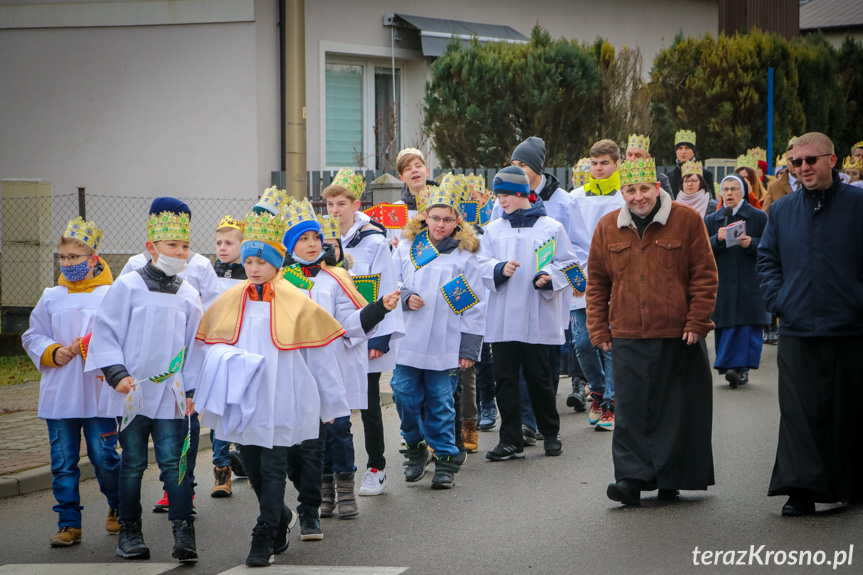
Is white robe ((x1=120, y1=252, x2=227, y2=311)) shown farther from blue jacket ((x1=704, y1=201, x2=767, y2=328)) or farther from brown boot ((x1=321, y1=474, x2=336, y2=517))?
blue jacket ((x1=704, y1=201, x2=767, y2=328))

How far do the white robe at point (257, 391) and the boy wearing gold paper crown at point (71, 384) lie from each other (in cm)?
106

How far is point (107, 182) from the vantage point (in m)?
19.8

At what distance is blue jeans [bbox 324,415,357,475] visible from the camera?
7238 mm

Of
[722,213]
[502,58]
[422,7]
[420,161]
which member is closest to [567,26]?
[422,7]

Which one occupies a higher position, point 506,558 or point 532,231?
point 532,231

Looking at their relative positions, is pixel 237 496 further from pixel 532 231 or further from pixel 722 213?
pixel 722 213

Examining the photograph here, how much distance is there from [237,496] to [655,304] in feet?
10.5

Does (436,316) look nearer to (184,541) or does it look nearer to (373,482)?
(373,482)

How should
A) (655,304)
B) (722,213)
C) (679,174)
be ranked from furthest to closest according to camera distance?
(679,174) → (722,213) → (655,304)

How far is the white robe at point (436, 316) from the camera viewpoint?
8.09 m

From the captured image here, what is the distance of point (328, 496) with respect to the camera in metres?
7.36

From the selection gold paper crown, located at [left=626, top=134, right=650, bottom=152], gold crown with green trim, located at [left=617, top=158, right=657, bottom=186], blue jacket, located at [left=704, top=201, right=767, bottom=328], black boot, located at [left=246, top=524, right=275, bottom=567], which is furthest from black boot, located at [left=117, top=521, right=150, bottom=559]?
blue jacket, located at [left=704, top=201, right=767, bottom=328]

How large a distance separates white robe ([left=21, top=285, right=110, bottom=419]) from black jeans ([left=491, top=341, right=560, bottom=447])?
10.3 ft

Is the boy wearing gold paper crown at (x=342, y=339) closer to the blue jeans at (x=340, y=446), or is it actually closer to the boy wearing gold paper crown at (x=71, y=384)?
the blue jeans at (x=340, y=446)
